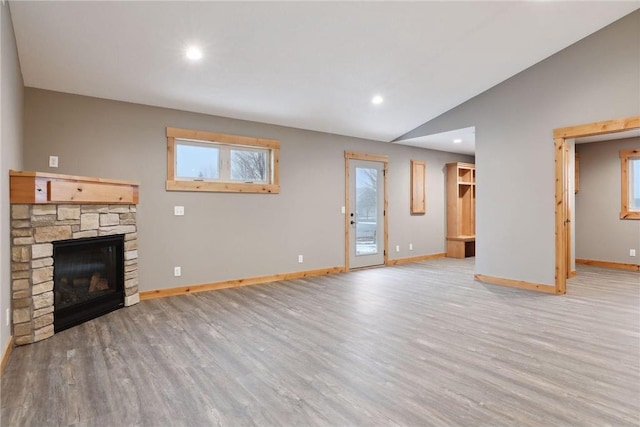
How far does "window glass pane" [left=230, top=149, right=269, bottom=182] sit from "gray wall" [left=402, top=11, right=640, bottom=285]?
3.22m

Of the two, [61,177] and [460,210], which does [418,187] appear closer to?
[460,210]

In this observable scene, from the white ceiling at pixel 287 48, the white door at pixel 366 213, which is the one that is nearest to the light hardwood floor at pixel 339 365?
the white door at pixel 366 213

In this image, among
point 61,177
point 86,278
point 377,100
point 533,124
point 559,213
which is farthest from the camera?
point 377,100

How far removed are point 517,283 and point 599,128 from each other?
90.2 inches

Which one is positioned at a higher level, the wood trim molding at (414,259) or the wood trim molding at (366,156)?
the wood trim molding at (366,156)

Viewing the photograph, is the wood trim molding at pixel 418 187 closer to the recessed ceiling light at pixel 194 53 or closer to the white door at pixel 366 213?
the white door at pixel 366 213

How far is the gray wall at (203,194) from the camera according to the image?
398 cm

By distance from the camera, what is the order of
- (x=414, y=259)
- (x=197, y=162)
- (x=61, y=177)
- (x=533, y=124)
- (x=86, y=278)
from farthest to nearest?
(x=414, y=259) < (x=197, y=162) < (x=533, y=124) < (x=86, y=278) < (x=61, y=177)

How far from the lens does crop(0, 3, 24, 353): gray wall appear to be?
2.44 m

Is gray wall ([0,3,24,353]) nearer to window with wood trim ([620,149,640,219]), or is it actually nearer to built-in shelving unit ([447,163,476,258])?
built-in shelving unit ([447,163,476,258])

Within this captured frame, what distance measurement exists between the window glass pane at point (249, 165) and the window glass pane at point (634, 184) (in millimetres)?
7021

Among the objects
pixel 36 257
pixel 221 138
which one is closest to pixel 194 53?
pixel 221 138

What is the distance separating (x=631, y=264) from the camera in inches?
257

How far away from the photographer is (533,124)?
190 inches
